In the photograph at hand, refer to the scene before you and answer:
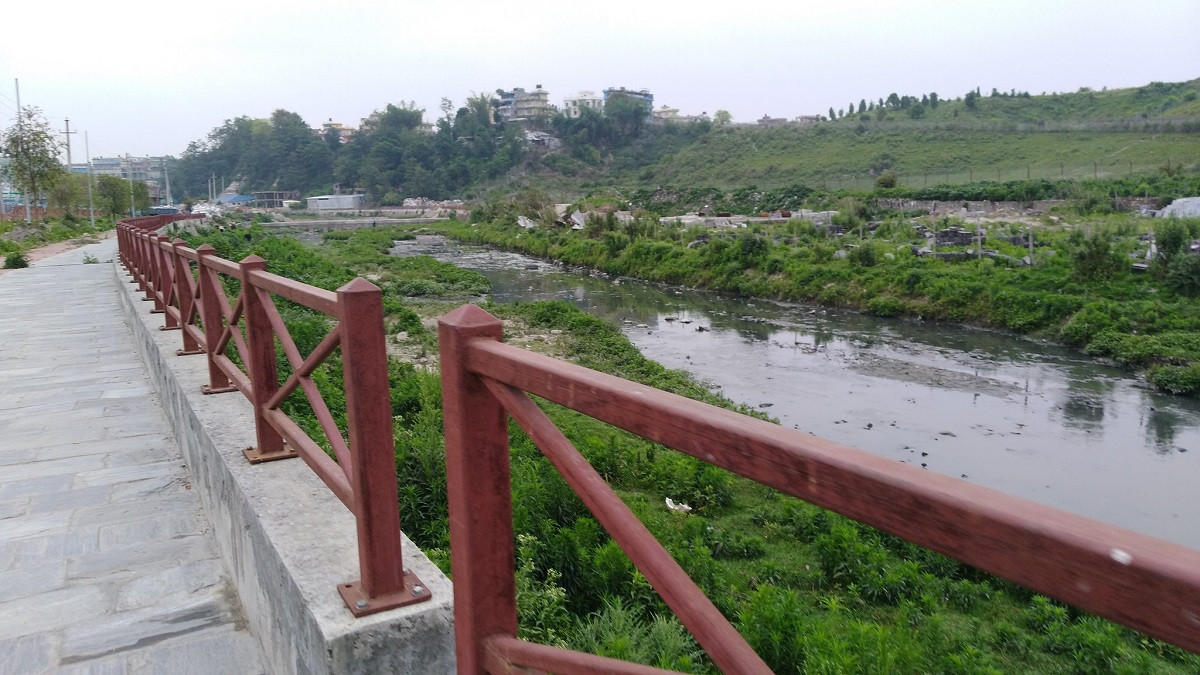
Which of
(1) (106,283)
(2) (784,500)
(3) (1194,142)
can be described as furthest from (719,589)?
(3) (1194,142)

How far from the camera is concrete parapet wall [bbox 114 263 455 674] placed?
7.07 feet

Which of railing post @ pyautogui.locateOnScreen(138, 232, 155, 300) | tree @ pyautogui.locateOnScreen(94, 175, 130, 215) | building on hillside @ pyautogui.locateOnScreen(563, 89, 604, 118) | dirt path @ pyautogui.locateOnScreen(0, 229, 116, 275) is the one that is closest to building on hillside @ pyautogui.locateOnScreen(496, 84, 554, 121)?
building on hillside @ pyautogui.locateOnScreen(563, 89, 604, 118)

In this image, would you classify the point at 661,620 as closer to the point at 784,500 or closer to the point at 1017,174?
the point at 784,500

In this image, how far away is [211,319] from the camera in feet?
14.5

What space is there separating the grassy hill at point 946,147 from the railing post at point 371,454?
39.2 metres

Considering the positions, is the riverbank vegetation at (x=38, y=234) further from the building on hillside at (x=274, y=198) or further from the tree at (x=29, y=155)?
the building on hillside at (x=274, y=198)

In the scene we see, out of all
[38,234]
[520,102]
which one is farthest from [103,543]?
[520,102]

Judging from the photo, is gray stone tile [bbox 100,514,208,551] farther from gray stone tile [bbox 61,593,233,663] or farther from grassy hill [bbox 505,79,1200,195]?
grassy hill [bbox 505,79,1200,195]

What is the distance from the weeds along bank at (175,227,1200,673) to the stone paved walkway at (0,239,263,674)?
1119 mm

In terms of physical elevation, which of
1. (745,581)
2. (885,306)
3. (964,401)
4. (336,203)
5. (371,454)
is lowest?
(964,401)

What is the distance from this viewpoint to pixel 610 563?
467cm

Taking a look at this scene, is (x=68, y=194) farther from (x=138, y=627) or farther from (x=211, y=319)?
(x=138, y=627)

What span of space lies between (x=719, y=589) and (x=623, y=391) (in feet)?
13.0

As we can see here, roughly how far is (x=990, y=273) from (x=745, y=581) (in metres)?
14.4
